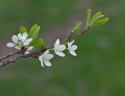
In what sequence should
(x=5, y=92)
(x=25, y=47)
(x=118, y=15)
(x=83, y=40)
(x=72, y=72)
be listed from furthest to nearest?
(x=118, y=15), (x=83, y=40), (x=72, y=72), (x=5, y=92), (x=25, y=47)

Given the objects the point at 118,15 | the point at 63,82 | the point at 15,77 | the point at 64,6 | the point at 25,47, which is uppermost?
the point at 64,6

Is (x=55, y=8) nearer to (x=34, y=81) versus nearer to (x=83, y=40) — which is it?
(x=83, y=40)

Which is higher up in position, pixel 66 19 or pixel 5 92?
pixel 66 19

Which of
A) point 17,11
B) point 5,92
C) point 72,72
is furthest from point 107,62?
point 17,11

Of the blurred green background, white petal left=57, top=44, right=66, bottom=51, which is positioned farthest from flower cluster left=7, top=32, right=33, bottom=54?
the blurred green background

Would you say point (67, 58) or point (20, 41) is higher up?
point (67, 58)

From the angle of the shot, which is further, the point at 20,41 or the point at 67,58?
the point at 67,58

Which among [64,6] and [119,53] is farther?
[64,6]

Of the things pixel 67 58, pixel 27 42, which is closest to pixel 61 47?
pixel 27 42

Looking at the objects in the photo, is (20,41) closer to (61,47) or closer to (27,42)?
(27,42)
